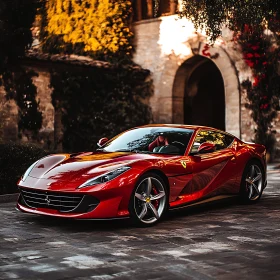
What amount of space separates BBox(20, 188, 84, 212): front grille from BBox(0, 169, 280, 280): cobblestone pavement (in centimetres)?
27

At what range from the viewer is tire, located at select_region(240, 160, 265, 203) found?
9.55m

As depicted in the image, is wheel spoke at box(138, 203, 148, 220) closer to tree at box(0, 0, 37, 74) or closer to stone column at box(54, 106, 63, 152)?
tree at box(0, 0, 37, 74)

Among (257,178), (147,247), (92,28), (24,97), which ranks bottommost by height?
(147,247)

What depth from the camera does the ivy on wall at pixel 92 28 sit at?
20828mm

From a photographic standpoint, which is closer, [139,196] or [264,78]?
[139,196]

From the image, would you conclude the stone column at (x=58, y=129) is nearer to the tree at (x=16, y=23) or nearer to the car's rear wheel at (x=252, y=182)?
the tree at (x=16, y=23)

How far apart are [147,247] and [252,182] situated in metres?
3.84

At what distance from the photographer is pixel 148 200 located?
7672 millimetres

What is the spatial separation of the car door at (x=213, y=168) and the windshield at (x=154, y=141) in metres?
0.19

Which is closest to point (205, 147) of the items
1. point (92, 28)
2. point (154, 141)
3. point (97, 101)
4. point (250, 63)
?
point (154, 141)

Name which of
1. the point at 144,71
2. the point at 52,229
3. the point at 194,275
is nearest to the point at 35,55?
the point at 144,71

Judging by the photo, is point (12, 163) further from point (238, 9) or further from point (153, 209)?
point (238, 9)

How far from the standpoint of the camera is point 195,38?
20.2 meters

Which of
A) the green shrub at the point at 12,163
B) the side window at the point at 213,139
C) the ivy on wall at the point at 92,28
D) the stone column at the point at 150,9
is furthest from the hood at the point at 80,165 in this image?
the stone column at the point at 150,9
